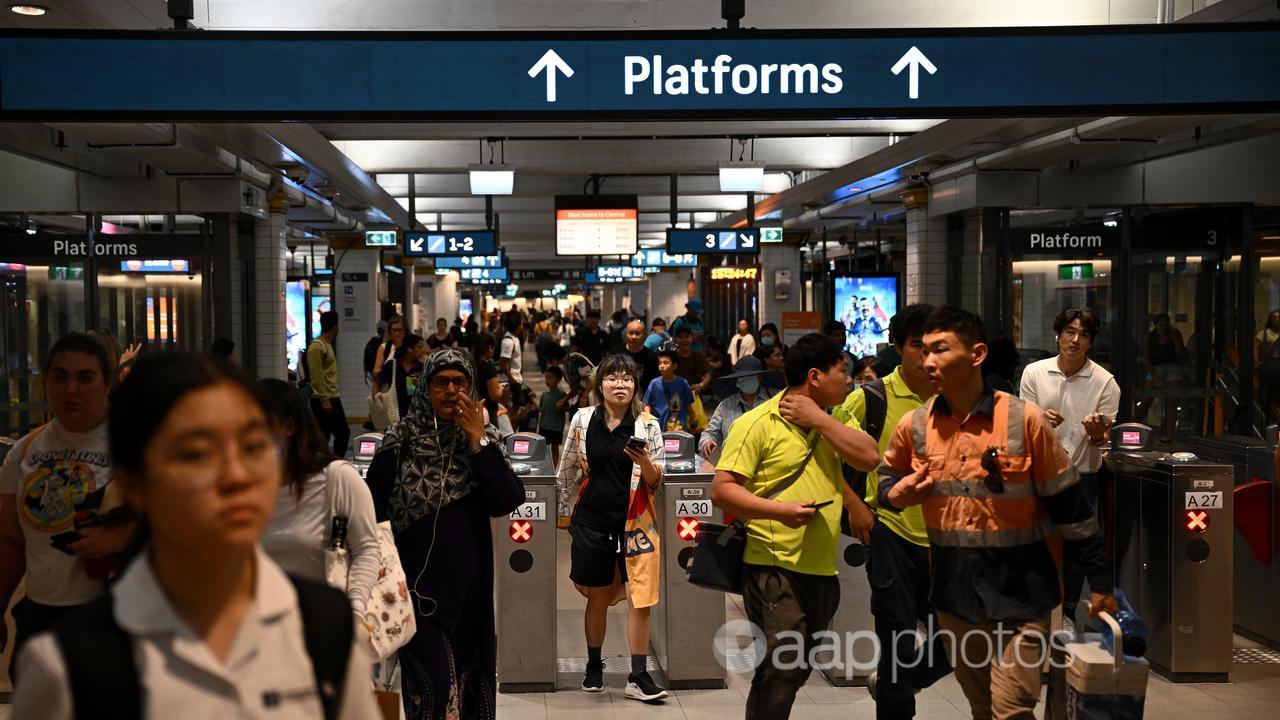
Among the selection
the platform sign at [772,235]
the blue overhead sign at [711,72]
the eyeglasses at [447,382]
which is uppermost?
the platform sign at [772,235]

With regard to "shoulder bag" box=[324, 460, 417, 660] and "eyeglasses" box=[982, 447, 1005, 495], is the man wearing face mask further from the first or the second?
"shoulder bag" box=[324, 460, 417, 660]

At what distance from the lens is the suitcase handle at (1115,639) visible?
3.71 meters

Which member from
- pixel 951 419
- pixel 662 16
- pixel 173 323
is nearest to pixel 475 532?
pixel 951 419

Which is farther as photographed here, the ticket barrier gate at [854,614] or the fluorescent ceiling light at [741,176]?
the fluorescent ceiling light at [741,176]

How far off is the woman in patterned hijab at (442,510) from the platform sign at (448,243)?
537 inches

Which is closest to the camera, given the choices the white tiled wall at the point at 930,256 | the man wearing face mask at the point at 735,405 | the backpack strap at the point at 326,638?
the backpack strap at the point at 326,638

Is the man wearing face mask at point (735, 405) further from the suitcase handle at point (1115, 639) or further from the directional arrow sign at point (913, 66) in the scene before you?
the suitcase handle at point (1115, 639)

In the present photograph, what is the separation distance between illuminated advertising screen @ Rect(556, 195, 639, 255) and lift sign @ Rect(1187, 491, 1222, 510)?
1214cm

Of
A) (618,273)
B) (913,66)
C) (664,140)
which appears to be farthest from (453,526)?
(618,273)

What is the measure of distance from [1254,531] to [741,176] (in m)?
7.77

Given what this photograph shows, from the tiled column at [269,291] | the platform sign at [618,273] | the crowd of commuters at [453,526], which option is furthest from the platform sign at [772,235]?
the crowd of commuters at [453,526]

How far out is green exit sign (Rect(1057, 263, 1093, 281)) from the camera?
11711 mm

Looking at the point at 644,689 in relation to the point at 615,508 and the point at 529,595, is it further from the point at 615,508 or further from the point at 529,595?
the point at 615,508

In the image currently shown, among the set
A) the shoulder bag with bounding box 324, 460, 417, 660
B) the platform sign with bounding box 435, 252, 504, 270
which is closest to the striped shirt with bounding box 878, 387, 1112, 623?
the shoulder bag with bounding box 324, 460, 417, 660
